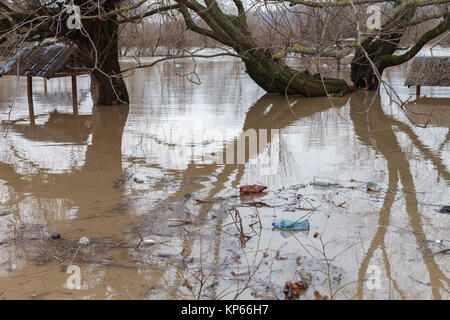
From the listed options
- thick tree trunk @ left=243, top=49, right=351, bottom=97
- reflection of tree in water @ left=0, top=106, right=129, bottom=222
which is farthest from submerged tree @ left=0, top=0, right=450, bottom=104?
reflection of tree in water @ left=0, top=106, right=129, bottom=222

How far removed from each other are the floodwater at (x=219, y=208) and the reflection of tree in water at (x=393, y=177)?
22mm

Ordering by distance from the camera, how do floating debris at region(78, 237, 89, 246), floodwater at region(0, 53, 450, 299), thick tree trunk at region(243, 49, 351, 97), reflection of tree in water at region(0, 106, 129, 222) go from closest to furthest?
floodwater at region(0, 53, 450, 299) < floating debris at region(78, 237, 89, 246) < reflection of tree in water at region(0, 106, 129, 222) < thick tree trunk at region(243, 49, 351, 97)

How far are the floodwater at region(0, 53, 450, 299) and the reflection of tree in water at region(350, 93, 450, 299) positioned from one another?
0.9 inches

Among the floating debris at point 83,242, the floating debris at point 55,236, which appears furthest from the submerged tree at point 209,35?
the floating debris at point 83,242

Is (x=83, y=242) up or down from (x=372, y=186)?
down

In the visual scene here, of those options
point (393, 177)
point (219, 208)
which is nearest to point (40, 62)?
point (219, 208)

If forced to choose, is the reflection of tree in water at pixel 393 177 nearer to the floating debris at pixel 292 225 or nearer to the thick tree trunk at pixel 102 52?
the floating debris at pixel 292 225

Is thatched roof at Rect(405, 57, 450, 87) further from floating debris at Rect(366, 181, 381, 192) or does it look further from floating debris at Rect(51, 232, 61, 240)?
floating debris at Rect(51, 232, 61, 240)

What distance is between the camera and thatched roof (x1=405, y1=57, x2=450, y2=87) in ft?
50.4

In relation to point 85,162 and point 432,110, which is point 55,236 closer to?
point 85,162

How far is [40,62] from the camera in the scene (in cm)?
1434

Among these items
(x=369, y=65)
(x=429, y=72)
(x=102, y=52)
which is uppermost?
(x=102, y=52)
